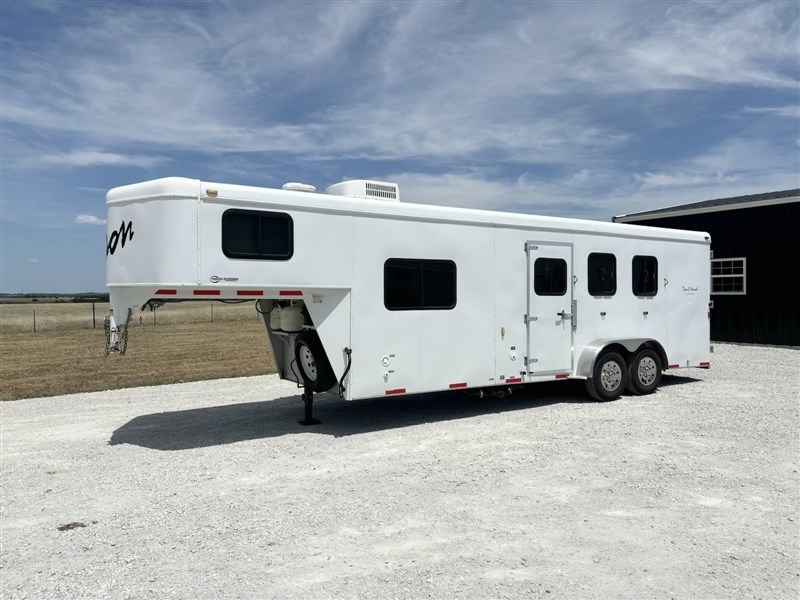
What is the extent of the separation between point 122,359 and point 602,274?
40.1 ft

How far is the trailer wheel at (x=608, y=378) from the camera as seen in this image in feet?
30.1

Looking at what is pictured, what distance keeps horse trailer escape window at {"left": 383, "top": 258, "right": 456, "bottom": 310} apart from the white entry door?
1408 millimetres

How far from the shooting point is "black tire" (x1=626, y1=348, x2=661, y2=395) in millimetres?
9695

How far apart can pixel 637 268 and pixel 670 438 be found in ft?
11.9

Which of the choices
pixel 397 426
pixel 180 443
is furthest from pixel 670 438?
pixel 180 443

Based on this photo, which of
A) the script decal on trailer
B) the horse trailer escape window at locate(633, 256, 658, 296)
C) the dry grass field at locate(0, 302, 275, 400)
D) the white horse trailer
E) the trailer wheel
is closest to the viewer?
the white horse trailer

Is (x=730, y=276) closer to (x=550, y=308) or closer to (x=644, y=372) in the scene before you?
(x=644, y=372)

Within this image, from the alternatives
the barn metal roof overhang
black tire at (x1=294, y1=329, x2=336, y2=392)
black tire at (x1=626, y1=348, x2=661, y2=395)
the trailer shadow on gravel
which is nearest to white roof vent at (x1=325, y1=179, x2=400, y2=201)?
black tire at (x1=294, y1=329, x2=336, y2=392)

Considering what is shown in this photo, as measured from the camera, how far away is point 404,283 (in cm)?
765

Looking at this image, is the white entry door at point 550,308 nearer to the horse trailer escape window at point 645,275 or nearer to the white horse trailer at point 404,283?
the white horse trailer at point 404,283

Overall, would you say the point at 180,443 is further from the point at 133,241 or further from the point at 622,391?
the point at 622,391

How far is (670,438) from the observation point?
7043mm

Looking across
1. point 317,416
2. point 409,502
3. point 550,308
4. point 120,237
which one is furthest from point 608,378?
point 120,237

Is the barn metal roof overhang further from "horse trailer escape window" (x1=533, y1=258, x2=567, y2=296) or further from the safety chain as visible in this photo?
the safety chain
